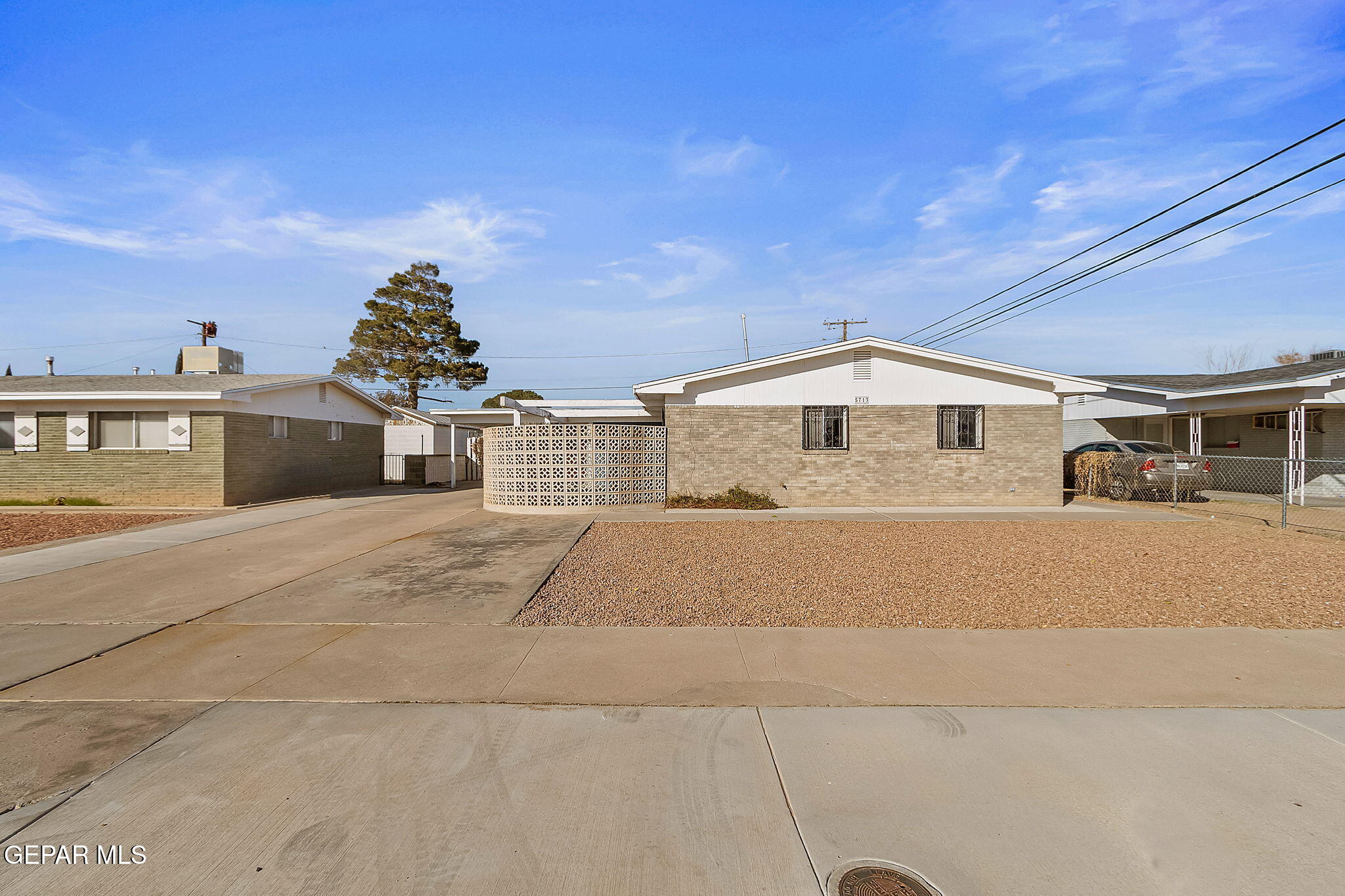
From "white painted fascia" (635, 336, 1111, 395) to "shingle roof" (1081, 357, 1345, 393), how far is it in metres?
5.33

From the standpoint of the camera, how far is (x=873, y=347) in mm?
15625

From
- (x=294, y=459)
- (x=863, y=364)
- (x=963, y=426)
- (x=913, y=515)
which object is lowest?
(x=913, y=515)

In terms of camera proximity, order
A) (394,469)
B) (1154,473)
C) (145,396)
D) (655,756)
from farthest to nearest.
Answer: (394,469) < (145,396) < (1154,473) < (655,756)

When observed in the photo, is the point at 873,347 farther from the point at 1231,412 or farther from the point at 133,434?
the point at 133,434

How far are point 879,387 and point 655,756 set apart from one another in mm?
13516

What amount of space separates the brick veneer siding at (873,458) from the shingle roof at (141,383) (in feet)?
40.2

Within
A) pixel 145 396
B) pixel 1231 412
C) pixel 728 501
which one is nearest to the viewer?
pixel 728 501

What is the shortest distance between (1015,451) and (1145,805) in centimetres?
1405

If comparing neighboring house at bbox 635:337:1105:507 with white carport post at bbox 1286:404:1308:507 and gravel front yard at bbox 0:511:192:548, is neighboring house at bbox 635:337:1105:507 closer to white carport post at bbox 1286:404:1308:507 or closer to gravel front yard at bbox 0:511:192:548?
white carport post at bbox 1286:404:1308:507

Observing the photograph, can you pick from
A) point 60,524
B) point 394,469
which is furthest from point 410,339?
point 60,524

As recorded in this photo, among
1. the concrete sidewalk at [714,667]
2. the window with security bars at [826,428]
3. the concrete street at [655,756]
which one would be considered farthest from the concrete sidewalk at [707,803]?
the window with security bars at [826,428]

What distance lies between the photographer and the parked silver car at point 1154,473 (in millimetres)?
15680

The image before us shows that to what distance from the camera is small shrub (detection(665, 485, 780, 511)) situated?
15125 mm

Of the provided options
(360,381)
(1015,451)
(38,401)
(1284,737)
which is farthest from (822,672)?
(360,381)
